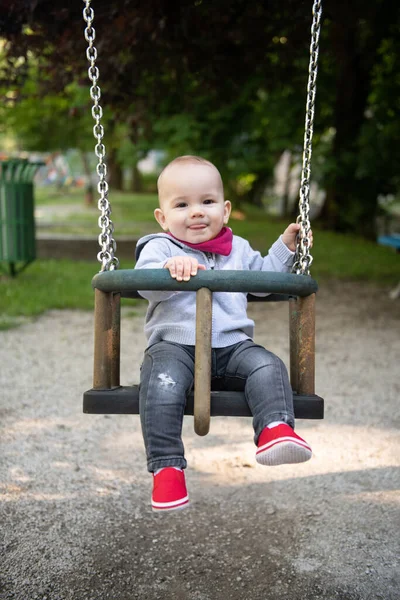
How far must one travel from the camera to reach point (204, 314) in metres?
2.45

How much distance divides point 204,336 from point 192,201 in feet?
1.88

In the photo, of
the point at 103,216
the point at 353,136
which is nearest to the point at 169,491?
the point at 103,216

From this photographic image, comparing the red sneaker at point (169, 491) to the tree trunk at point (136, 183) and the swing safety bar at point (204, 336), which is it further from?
the tree trunk at point (136, 183)

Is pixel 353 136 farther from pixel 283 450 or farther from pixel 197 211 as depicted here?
pixel 283 450

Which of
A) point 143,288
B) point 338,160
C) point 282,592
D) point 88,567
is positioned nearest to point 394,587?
point 282,592

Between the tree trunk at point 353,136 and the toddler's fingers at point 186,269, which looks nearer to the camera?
the toddler's fingers at point 186,269

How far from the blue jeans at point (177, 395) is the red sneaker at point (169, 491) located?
33 millimetres

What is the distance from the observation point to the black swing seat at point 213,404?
253 cm

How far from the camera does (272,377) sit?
8.49ft

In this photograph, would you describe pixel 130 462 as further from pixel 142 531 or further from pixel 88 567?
pixel 88 567

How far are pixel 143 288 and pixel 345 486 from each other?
5.63 ft

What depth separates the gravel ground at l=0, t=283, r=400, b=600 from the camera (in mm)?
2730

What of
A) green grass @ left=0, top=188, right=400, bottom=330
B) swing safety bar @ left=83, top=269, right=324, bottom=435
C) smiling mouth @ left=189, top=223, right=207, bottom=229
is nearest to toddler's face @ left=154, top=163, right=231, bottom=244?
smiling mouth @ left=189, top=223, right=207, bottom=229

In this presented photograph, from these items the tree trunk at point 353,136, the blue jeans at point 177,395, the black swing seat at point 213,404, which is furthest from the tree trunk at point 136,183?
the black swing seat at point 213,404
